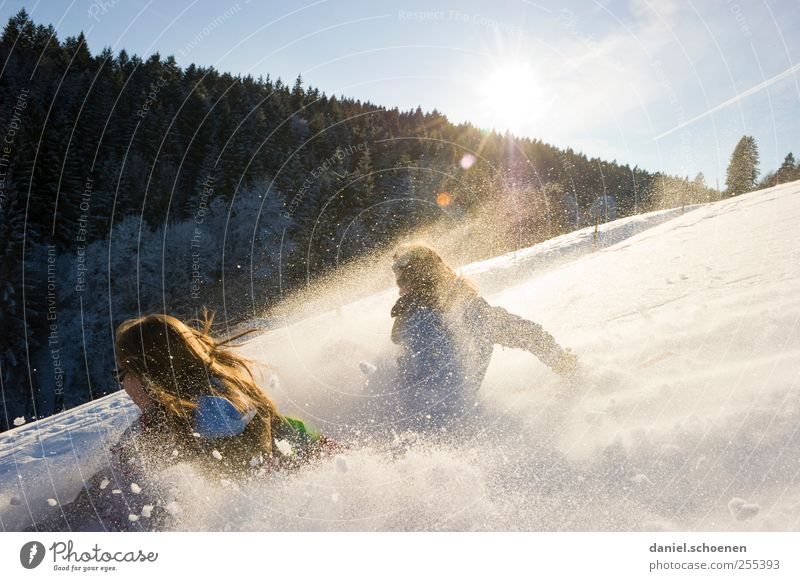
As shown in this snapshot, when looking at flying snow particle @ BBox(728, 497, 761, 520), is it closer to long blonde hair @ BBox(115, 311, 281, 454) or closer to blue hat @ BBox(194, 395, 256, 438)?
long blonde hair @ BBox(115, 311, 281, 454)

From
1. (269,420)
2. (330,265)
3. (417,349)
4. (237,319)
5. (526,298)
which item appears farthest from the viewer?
(330,265)

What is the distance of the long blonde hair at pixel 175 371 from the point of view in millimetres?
2793

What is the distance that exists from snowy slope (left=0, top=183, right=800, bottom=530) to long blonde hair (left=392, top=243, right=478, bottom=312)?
80cm

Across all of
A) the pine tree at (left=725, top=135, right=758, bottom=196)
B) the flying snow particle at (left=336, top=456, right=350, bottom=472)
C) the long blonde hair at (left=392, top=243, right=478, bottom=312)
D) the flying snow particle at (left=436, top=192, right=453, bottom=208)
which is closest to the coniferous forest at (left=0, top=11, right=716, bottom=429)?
the flying snow particle at (left=436, top=192, right=453, bottom=208)

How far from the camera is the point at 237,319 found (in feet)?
97.6

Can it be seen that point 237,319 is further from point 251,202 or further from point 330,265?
point 251,202

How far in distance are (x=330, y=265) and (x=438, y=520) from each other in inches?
1185

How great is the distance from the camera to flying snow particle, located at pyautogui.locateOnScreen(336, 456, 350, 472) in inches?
125

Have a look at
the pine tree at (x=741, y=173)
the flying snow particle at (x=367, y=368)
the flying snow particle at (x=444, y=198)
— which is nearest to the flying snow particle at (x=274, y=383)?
the flying snow particle at (x=367, y=368)

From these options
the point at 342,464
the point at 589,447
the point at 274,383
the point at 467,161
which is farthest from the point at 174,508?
the point at 467,161

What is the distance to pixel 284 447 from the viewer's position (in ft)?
10.2

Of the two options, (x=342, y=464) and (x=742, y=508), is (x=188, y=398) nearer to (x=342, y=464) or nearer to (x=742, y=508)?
(x=342, y=464)

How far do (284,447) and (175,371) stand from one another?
86cm

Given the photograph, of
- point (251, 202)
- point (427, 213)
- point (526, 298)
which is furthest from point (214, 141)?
point (526, 298)
